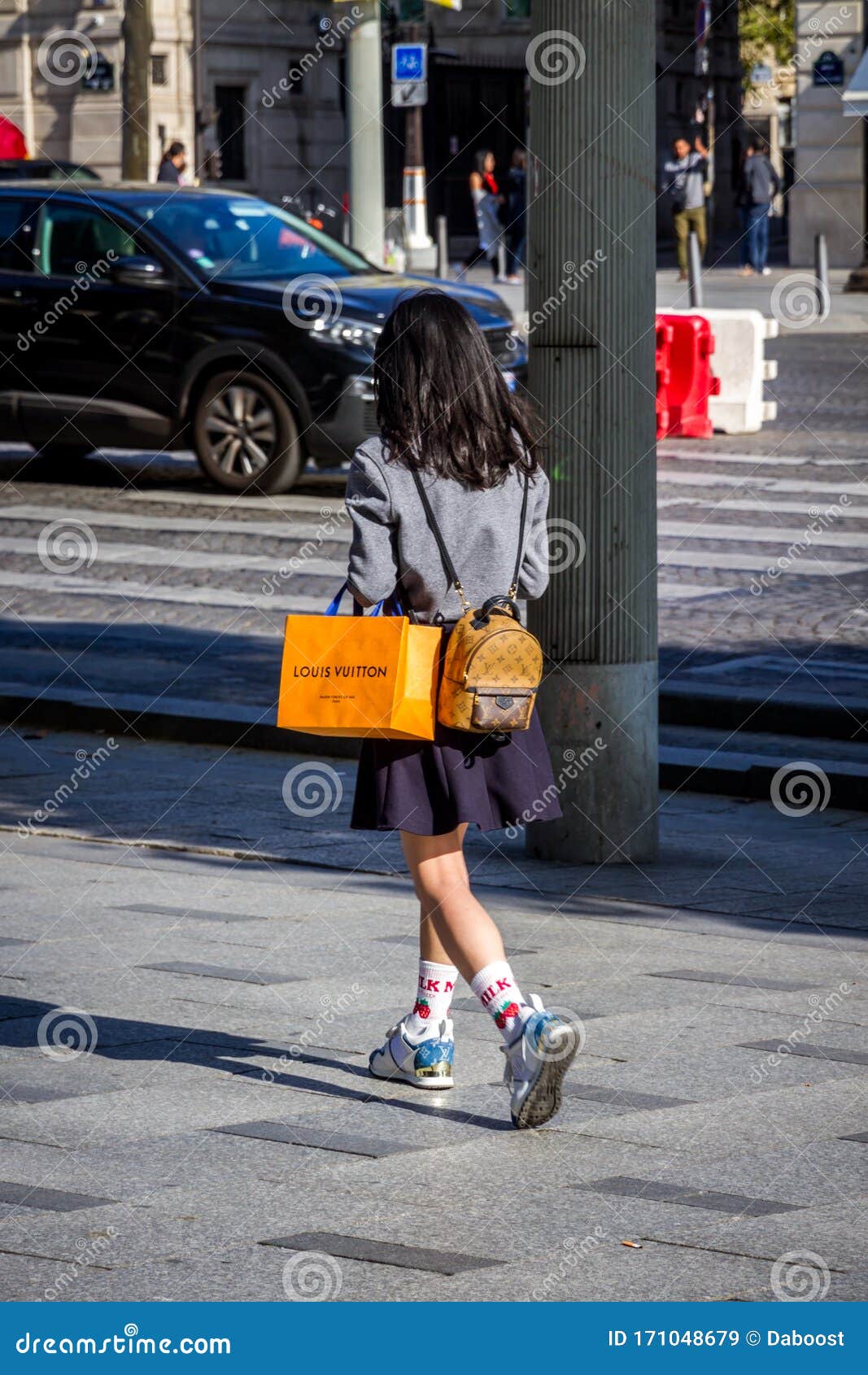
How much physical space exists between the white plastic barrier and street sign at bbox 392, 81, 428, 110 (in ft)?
43.4

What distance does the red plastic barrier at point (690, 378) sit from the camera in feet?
56.2

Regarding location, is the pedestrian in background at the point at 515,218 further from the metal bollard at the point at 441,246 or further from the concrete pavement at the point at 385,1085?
the concrete pavement at the point at 385,1085

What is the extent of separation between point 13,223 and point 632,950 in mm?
11195

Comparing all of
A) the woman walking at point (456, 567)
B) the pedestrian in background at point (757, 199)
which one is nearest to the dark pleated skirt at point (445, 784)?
the woman walking at point (456, 567)

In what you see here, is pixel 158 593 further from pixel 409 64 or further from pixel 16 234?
pixel 409 64

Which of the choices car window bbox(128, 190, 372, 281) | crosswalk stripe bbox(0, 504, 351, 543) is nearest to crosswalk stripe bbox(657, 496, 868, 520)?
crosswalk stripe bbox(0, 504, 351, 543)

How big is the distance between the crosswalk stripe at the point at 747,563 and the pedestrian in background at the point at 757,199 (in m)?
21.9

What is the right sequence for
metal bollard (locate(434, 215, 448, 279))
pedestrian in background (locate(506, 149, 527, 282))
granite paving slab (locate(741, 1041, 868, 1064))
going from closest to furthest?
1. granite paving slab (locate(741, 1041, 868, 1064))
2. metal bollard (locate(434, 215, 448, 279))
3. pedestrian in background (locate(506, 149, 527, 282))

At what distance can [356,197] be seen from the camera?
24062 millimetres

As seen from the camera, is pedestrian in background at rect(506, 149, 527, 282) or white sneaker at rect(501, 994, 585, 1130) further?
pedestrian in background at rect(506, 149, 527, 282)

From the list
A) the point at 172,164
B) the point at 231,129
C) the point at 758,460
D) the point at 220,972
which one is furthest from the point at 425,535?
the point at 231,129

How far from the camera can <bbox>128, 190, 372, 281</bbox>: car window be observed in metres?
15.4

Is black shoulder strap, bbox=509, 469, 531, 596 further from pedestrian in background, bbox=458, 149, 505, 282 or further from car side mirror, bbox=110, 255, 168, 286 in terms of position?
pedestrian in background, bbox=458, 149, 505, 282

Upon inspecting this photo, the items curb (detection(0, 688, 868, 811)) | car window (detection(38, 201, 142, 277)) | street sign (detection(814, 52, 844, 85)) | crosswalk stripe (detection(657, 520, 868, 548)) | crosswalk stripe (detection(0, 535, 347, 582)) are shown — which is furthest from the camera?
street sign (detection(814, 52, 844, 85))
